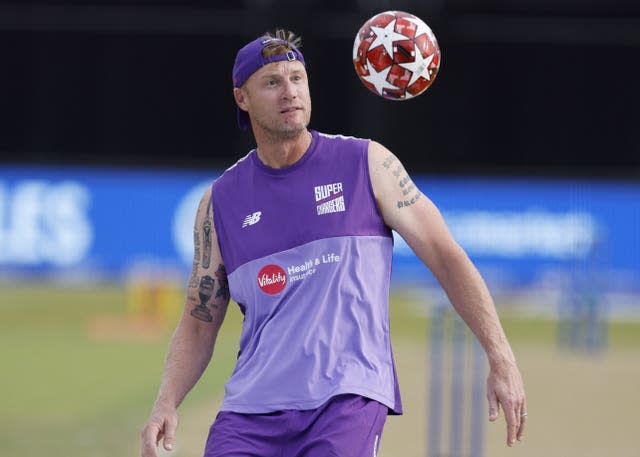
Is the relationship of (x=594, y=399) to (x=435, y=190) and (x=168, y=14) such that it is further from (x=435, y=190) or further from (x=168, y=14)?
(x=168, y=14)

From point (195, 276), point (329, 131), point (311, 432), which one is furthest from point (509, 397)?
point (329, 131)

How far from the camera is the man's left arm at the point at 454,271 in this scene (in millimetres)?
4961

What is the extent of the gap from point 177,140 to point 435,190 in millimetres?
7208

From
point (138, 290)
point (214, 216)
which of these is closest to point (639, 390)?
point (138, 290)

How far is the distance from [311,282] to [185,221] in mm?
21566

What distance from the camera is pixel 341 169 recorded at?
5379mm

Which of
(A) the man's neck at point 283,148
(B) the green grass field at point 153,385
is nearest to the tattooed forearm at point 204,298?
(A) the man's neck at point 283,148

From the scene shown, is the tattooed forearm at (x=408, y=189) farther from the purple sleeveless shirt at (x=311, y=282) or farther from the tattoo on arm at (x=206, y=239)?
the tattoo on arm at (x=206, y=239)

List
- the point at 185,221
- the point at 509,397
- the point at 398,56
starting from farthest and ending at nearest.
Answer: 1. the point at 185,221
2. the point at 398,56
3. the point at 509,397

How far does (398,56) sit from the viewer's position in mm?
6113

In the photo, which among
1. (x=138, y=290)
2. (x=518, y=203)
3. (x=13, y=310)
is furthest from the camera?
(x=518, y=203)

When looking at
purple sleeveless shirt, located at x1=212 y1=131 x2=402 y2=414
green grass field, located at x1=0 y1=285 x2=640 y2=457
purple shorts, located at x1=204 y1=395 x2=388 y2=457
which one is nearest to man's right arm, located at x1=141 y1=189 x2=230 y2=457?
purple sleeveless shirt, located at x1=212 y1=131 x2=402 y2=414

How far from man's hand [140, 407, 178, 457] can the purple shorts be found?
25 cm

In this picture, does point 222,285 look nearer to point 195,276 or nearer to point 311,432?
point 195,276
